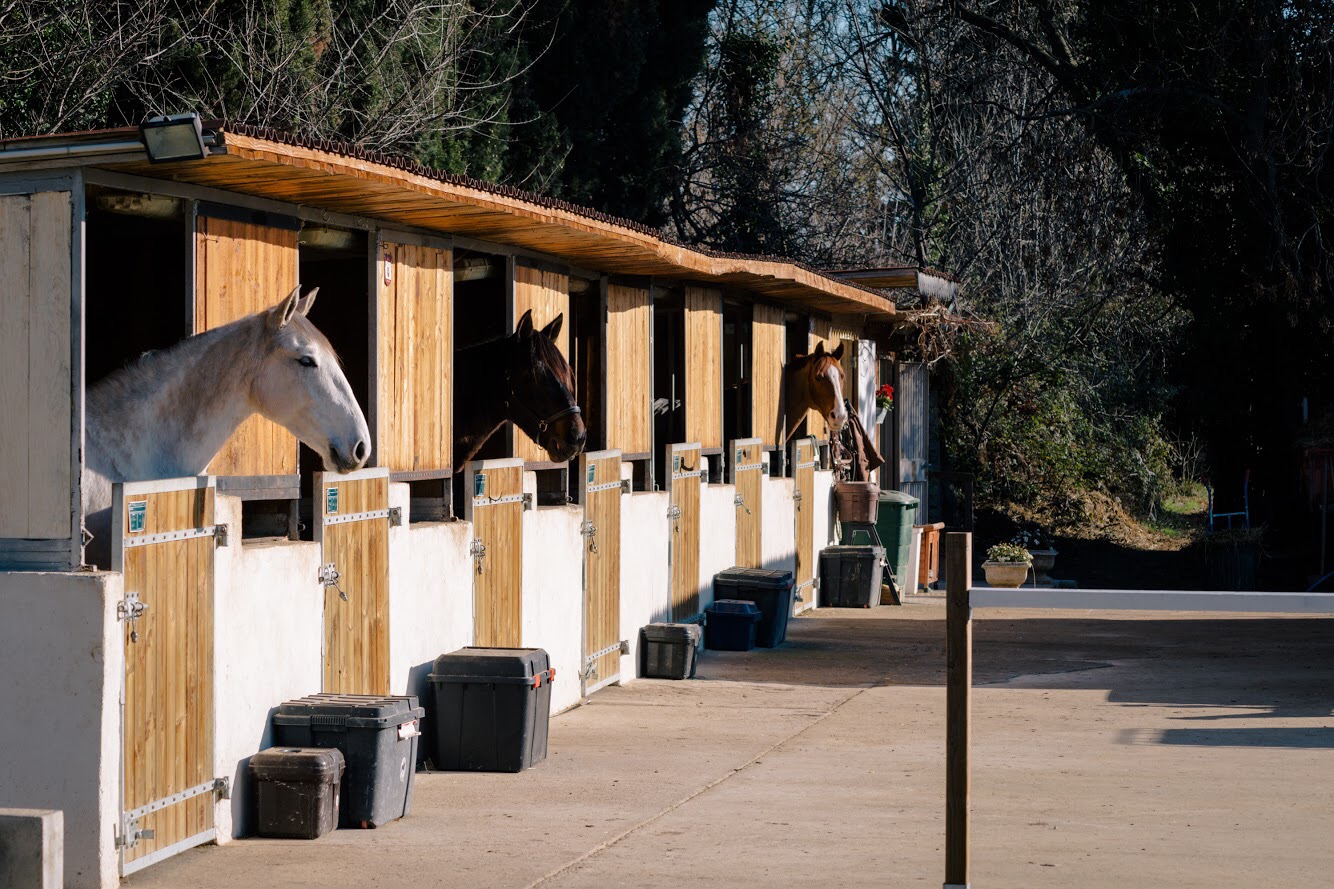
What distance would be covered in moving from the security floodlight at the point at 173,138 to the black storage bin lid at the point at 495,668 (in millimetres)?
3298

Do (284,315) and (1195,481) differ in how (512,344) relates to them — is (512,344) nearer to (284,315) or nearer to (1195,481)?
(284,315)

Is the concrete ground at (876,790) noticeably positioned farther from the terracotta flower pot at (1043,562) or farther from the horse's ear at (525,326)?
the terracotta flower pot at (1043,562)

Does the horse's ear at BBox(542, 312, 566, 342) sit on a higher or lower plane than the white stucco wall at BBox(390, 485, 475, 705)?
higher

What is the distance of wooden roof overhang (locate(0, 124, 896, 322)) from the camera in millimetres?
6117

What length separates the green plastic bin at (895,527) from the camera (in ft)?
58.1

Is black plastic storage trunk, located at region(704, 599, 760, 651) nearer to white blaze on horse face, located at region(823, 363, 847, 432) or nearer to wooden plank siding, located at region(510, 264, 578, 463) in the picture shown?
wooden plank siding, located at region(510, 264, 578, 463)

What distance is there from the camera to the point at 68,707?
19.3 feet

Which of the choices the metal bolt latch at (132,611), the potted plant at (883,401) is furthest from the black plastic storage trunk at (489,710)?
the potted plant at (883,401)

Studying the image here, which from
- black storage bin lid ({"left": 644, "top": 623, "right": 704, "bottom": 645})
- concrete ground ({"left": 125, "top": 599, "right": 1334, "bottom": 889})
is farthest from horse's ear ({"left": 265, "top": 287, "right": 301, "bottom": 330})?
black storage bin lid ({"left": 644, "top": 623, "right": 704, "bottom": 645})

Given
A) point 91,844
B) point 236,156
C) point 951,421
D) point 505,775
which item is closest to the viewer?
point 91,844

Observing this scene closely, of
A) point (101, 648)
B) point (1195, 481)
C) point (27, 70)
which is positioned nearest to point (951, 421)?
point (1195, 481)

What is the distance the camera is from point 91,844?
5.80m

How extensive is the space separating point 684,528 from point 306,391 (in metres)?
6.14

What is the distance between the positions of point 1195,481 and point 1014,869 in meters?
25.5
